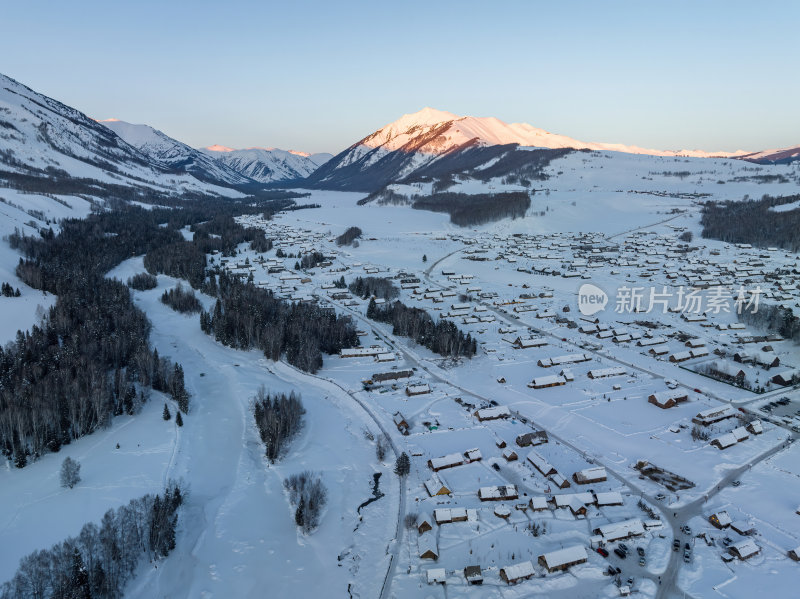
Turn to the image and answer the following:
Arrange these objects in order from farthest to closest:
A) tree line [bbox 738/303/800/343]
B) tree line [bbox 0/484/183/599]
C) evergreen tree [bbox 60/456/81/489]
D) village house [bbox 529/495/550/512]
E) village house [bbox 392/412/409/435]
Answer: tree line [bbox 738/303/800/343], village house [bbox 392/412/409/435], evergreen tree [bbox 60/456/81/489], village house [bbox 529/495/550/512], tree line [bbox 0/484/183/599]

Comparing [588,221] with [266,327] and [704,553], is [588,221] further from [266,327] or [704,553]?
[704,553]

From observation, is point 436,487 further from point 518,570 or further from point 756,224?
point 756,224

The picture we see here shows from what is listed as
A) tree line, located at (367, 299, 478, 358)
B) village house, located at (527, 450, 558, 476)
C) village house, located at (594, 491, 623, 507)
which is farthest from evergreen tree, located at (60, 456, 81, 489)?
tree line, located at (367, 299, 478, 358)

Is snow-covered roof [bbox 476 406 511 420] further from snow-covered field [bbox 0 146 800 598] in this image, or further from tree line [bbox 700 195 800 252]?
tree line [bbox 700 195 800 252]

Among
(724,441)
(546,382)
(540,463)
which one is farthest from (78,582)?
(724,441)

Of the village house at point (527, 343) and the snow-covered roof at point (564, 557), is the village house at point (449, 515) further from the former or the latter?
the village house at point (527, 343)

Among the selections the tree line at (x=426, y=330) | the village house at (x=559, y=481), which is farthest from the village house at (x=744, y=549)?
the tree line at (x=426, y=330)

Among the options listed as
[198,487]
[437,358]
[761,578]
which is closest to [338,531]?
[198,487]
